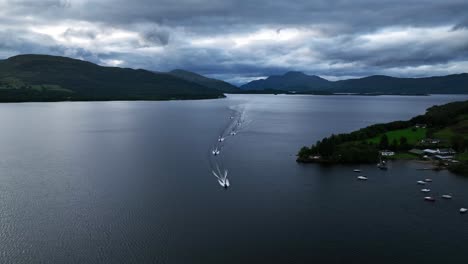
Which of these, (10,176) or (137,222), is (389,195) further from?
(10,176)

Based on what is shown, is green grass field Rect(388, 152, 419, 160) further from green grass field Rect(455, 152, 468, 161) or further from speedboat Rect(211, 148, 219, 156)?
speedboat Rect(211, 148, 219, 156)

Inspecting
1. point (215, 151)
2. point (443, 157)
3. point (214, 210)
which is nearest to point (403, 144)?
point (443, 157)

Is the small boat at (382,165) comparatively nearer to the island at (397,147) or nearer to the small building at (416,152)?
the island at (397,147)

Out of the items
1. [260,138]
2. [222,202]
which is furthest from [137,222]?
[260,138]

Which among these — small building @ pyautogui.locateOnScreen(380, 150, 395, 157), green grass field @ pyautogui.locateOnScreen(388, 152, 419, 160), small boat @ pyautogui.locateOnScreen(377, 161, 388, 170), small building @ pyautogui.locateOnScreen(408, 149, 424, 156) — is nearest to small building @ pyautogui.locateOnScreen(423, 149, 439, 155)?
small building @ pyautogui.locateOnScreen(408, 149, 424, 156)

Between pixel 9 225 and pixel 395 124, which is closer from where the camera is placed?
pixel 9 225

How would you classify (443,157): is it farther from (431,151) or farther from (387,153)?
(387,153)
